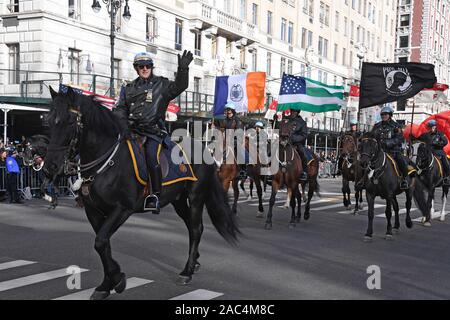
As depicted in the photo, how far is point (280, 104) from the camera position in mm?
18344

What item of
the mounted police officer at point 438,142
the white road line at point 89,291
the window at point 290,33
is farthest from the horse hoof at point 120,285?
the window at point 290,33

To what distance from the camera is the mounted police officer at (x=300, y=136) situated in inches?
476

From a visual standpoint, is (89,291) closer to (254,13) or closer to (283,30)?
(254,13)

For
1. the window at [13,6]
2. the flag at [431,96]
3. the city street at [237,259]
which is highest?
the window at [13,6]

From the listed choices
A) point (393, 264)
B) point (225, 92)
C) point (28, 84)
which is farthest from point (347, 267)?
point (28, 84)

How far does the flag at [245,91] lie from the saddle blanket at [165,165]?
Result: 1116 centimetres

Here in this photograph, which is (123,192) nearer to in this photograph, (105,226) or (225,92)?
(105,226)

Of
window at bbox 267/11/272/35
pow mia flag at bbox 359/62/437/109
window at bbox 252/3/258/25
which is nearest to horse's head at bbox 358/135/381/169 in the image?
pow mia flag at bbox 359/62/437/109

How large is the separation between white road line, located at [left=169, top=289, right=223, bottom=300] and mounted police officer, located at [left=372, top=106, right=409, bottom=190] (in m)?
6.26

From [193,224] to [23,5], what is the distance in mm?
22615

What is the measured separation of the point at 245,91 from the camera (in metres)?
17.8

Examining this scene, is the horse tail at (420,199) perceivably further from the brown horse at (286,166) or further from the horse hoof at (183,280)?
the horse hoof at (183,280)

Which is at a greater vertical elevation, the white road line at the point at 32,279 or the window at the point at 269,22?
the window at the point at 269,22

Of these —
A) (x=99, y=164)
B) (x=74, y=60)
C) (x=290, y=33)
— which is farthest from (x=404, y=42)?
(x=99, y=164)
